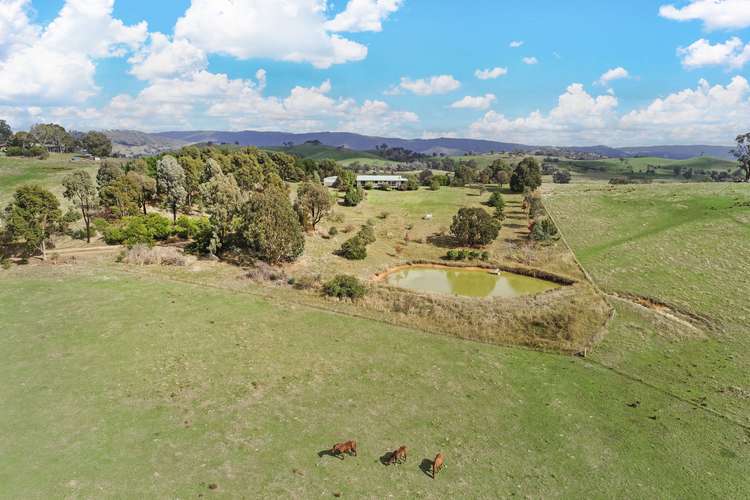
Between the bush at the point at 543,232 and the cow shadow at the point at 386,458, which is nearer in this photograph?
the cow shadow at the point at 386,458

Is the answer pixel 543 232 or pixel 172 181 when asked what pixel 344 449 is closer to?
pixel 543 232

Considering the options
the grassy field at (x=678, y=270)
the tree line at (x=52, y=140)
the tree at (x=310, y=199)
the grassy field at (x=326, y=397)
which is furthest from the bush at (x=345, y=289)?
the tree line at (x=52, y=140)

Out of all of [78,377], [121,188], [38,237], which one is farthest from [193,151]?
[78,377]

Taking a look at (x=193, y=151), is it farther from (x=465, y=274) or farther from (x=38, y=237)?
(x=465, y=274)

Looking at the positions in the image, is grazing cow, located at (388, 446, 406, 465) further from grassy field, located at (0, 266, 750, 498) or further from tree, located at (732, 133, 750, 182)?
tree, located at (732, 133, 750, 182)

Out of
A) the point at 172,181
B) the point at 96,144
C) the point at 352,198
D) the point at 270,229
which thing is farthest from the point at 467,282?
the point at 96,144

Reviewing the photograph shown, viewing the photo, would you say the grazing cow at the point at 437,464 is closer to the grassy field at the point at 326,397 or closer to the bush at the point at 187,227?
the grassy field at the point at 326,397
